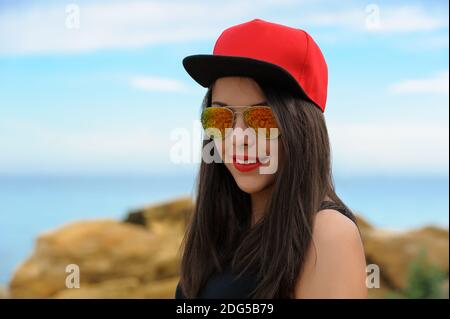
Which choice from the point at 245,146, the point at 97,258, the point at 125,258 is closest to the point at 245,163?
the point at 245,146

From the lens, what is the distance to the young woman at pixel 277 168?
1860 mm

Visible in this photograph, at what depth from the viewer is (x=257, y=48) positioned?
197 centimetres

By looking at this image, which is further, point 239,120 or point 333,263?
point 239,120

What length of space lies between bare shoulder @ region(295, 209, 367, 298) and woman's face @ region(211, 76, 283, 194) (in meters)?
0.26

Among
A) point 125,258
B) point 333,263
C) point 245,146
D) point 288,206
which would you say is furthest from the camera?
point 125,258

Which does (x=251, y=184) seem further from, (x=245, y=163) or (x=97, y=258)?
(x=97, y=258)

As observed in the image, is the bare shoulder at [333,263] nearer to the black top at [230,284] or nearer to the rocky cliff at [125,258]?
the black top at [230,284]

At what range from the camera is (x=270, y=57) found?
1.95 metres

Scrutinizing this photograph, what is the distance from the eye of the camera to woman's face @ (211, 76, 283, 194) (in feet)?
6.52

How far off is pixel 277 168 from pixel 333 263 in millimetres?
365

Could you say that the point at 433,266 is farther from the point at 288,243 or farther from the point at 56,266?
the point at 288,243

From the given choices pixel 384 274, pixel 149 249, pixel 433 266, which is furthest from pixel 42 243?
pixel 433 266

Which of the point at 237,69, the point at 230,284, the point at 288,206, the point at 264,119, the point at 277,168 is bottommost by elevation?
the point at 230,284

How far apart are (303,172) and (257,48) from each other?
1.40 ft
